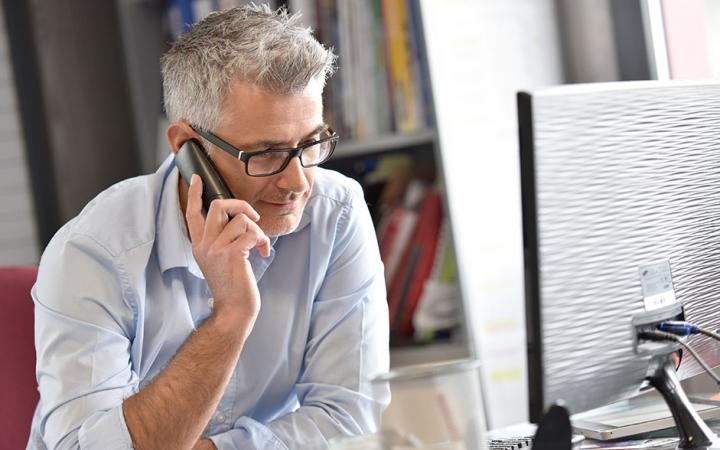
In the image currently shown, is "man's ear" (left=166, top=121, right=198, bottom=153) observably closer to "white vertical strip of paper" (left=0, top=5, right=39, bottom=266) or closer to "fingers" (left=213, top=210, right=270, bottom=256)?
"fingers" (left=213, top=210, right=270, bottom=256)

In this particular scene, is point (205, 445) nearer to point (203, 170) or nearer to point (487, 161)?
point (203, 170)

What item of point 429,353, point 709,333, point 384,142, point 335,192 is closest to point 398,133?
point 384,142

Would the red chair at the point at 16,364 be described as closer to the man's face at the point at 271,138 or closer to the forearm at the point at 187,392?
the forearm at the point at 187,392

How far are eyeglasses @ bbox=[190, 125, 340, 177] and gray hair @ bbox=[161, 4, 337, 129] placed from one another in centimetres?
6

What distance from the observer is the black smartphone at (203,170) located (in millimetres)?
1521

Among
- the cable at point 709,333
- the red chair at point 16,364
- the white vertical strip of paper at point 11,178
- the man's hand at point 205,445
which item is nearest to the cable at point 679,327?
the cable at point 709,333

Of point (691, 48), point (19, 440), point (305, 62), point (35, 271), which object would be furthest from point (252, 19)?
point (691, 48)

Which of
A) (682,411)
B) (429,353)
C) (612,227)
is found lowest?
(429,353)

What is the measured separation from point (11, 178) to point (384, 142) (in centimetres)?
140

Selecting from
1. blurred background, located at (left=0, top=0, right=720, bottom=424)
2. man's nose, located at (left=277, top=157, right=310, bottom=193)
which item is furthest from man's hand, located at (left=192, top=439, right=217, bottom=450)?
blurred background, located at (left=0, top=0, right=720, bottom=424)

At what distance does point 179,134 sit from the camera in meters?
Result: 1.59

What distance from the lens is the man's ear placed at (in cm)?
158

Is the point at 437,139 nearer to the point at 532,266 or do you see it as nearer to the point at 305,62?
the point at 305,62

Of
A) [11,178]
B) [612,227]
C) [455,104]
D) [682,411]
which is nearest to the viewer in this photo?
[612,227]
